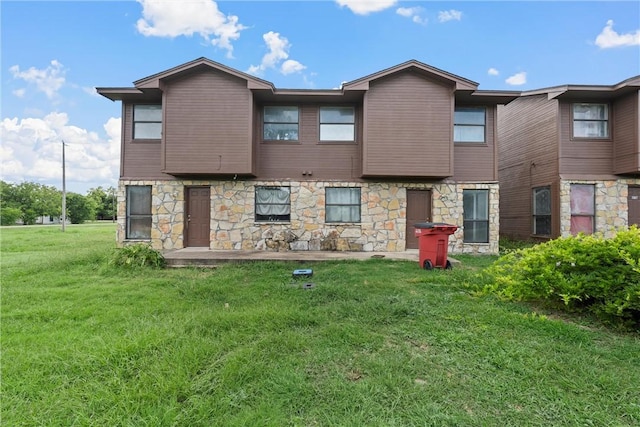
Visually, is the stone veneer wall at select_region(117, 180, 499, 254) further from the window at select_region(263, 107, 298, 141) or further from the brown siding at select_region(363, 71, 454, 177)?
the window at select_region(263, 107, 298, 141)

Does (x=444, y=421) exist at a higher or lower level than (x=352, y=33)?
lower

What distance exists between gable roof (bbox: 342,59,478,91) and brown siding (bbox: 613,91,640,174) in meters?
5.20

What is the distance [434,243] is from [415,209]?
299 cm

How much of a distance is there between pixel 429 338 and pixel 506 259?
7.34ft

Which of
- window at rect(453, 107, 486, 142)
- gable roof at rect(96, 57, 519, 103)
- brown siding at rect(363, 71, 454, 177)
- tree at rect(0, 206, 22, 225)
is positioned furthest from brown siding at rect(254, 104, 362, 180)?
tree at rect(0, 206, 22, 225)

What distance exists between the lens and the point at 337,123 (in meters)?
9.26

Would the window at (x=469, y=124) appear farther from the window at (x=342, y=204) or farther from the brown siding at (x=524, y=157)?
the window at (x=342, y=204)

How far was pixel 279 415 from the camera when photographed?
1887mm

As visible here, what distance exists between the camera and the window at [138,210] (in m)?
9.20

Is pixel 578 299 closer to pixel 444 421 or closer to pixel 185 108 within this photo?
pixel 444 421

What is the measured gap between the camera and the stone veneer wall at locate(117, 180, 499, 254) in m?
9.09

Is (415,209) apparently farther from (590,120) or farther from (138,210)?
(138,210)

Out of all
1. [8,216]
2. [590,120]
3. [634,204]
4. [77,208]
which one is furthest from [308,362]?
[77,208]

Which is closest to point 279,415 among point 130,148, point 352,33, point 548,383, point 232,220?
point 548,383
